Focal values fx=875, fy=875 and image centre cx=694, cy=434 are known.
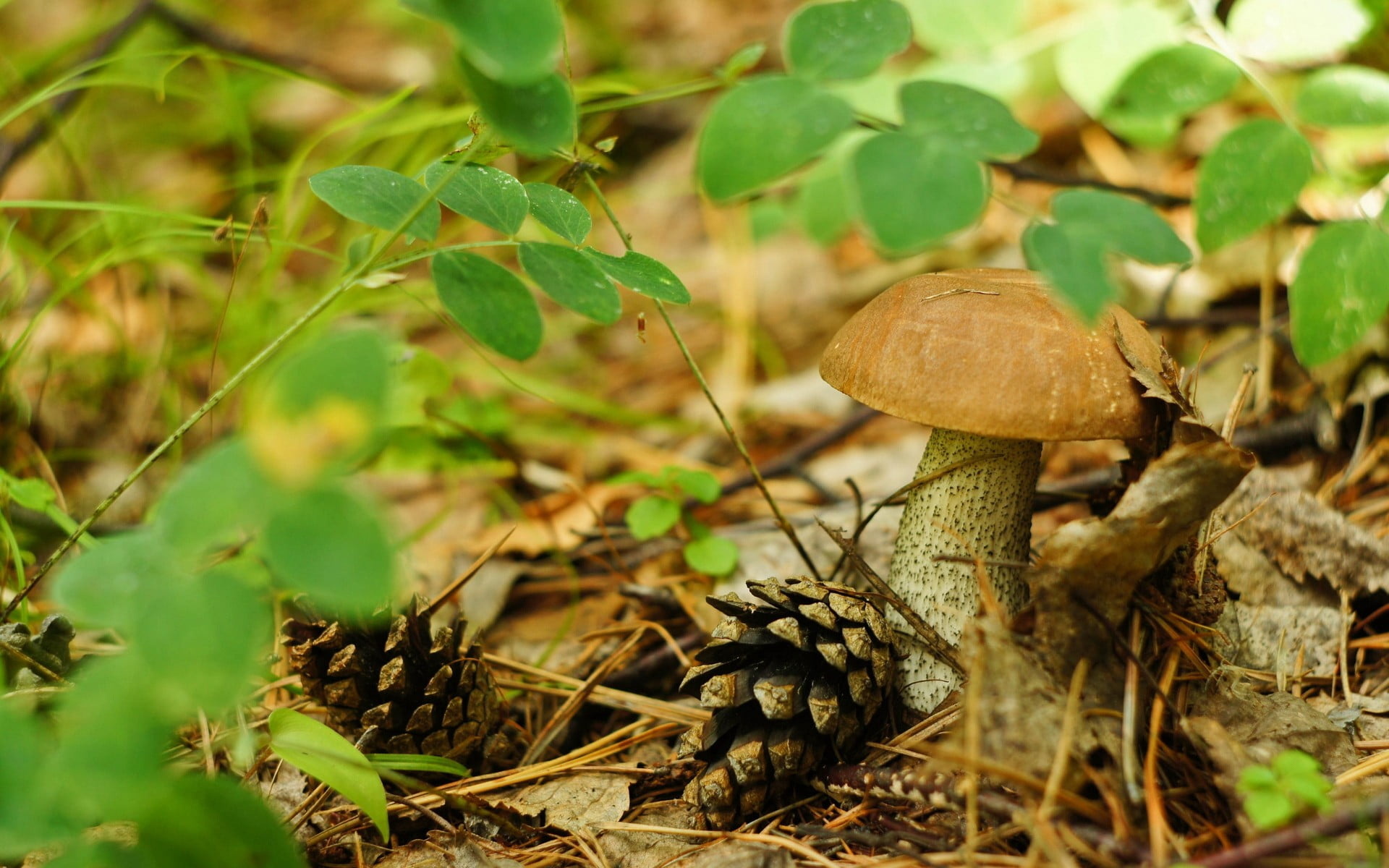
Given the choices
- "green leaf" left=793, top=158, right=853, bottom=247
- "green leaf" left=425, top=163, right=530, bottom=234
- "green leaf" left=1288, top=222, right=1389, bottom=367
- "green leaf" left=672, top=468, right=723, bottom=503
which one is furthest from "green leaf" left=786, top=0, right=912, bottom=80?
"green leaf" left=793, top=158, right=853, bottom=247

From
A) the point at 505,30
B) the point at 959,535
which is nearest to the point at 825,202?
the point at 959,535

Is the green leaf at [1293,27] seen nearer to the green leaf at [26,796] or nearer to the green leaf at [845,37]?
the green leaf at [845,37]

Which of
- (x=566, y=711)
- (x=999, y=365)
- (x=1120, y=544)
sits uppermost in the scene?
(x=999, y=365)

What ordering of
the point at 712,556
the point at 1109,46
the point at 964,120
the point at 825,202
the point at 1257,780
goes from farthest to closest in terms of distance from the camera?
the point at 825,202 → the point at 1109,46 → the point at 712,556 → the point at 964,120 → the point at 1257,780

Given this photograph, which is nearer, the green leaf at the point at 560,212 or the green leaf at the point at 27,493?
the green leaf at the point at 560,212

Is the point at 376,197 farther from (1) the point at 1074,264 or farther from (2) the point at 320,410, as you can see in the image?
(1) the point at 1074,264

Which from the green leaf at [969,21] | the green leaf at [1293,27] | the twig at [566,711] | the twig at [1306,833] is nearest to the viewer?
the twig at [1306,833]

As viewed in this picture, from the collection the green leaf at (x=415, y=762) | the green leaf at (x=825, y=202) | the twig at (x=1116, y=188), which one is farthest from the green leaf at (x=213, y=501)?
the green leaf at (x=825, y=202)
